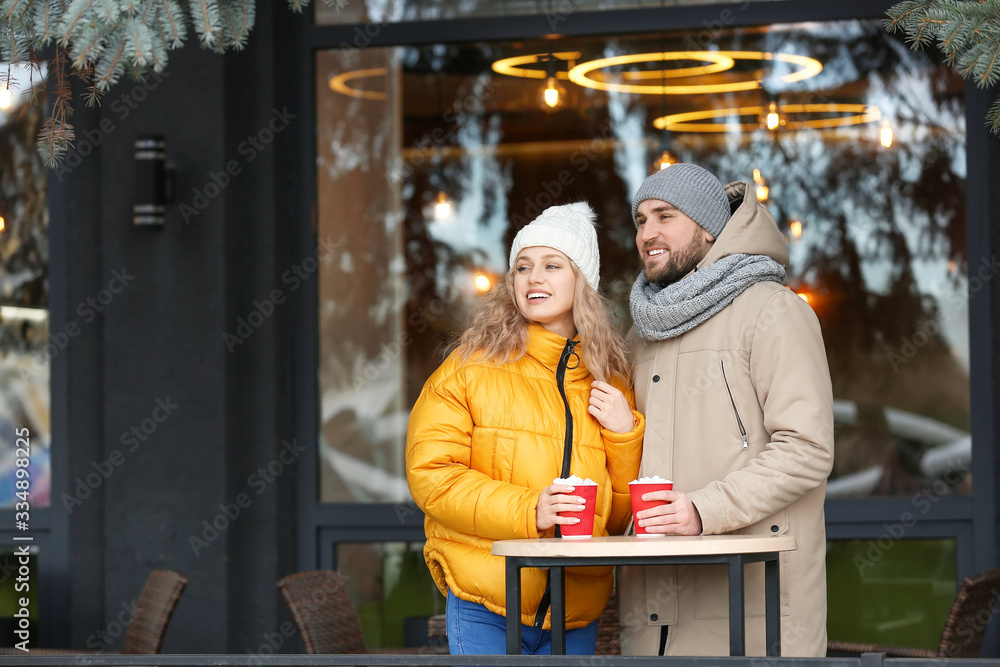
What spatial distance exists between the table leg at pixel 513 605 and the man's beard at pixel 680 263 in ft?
2.95

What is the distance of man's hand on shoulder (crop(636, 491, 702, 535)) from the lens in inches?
94.3

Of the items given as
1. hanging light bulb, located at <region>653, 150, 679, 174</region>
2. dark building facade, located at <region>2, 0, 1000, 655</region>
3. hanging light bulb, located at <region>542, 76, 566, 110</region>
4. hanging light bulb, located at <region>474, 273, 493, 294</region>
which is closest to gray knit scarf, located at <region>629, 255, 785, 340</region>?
dark building facade, located at <region>2, 0, 1000, 655</region>

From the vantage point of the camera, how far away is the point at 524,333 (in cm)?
281

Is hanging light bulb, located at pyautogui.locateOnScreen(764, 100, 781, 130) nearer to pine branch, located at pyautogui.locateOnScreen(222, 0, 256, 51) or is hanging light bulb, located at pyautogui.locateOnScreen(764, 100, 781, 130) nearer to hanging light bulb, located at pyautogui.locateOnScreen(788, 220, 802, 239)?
hanging light bulb, located at pyautogui.locateOnScreen(788, 220, 802, 239)

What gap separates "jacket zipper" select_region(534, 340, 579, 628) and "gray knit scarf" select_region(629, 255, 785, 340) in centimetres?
21

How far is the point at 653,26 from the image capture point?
4.96 m

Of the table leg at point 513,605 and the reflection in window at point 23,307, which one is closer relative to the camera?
the table leg at point 513,605

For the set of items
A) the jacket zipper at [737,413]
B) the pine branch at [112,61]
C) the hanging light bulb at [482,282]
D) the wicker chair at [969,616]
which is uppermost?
the pine branch at [112,61]

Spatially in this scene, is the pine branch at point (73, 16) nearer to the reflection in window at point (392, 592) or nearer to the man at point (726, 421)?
the man at point (726, 421)

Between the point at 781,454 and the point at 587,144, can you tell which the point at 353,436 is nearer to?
the point at 587,144

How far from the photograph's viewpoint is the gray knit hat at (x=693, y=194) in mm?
2826

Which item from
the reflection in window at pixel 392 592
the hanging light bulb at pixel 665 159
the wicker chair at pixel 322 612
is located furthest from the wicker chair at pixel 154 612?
the hanging light bulb at pixel 665 159

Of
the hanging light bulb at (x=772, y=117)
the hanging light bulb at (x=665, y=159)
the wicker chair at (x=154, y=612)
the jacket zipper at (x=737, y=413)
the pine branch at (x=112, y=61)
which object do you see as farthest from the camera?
Result: the hanging light bulb at (x=665, y=159)

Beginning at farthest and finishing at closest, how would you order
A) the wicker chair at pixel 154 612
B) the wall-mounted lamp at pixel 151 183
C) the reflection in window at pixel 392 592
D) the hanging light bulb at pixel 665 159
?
1. the hanging light bulb at pixel 665 159
2. the reflection in window at pixel 392 592
3. the wall-mounted lamp at pixel 151 183
4. the wicker chair at pixel 154 612
